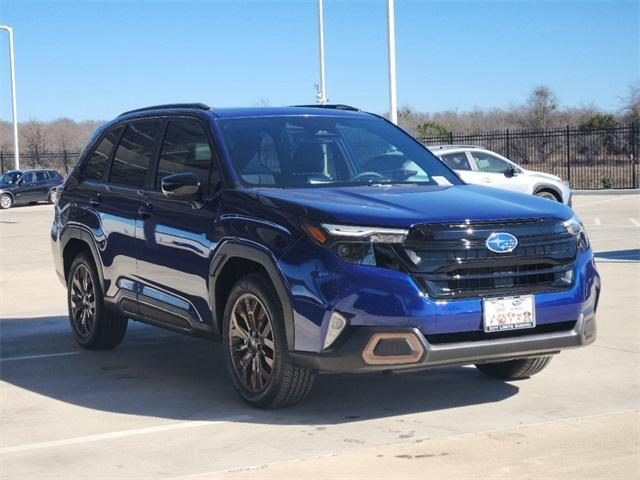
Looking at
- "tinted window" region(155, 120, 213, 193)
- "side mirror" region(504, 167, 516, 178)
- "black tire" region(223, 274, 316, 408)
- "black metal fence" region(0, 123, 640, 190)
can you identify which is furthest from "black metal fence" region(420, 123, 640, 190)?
"black tire" region(223, 274, 316, 408)

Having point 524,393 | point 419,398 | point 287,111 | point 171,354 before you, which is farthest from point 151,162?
point 524,393

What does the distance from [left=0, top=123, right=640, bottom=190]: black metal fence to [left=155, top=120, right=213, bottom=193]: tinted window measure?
1099 inches

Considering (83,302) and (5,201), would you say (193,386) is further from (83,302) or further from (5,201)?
(5,201)

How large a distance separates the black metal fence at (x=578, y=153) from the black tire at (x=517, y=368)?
2808 centimetres

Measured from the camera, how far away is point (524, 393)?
7.09 metres

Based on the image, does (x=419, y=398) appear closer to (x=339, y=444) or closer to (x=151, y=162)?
(x=339, y=444)

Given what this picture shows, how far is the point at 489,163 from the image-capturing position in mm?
22219

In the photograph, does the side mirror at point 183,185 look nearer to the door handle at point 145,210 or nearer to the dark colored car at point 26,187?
the door handle at point 145,210

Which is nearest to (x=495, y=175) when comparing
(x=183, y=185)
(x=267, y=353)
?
(x=183, y=185)

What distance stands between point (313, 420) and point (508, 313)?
132 centimetres

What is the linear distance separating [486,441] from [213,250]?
7.08 feet

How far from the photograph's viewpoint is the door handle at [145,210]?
7738 mm

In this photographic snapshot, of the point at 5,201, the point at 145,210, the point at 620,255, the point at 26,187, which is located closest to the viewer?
the point at 145,210

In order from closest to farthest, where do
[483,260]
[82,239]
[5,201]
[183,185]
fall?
[483,260], [183,185], [82,239], [5,201]
